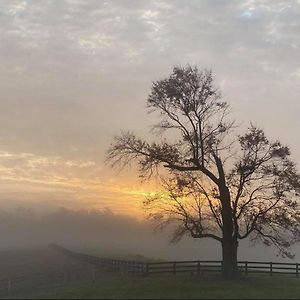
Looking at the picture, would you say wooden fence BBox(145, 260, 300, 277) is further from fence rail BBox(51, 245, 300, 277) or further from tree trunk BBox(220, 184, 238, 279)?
tree trunk BBox(220, 184, 238, 279)

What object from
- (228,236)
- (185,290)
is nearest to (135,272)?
(228,236)

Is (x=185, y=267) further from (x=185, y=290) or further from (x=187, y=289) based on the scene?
(x=185, y=290)

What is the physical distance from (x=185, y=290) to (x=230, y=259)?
9.06m

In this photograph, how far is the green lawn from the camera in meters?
27.8

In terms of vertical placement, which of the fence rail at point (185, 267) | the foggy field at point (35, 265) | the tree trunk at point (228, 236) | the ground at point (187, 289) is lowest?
the foggy field at point (35, 265)

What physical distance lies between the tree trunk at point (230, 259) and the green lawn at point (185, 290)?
41.7 inches

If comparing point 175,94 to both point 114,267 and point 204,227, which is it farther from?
point 114,267

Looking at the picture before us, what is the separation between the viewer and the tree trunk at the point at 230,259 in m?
37.2

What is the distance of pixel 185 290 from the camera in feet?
96.9

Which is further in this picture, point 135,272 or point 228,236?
point 135,272

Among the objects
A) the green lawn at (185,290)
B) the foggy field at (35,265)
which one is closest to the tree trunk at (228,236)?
the green lawn at (185,290)

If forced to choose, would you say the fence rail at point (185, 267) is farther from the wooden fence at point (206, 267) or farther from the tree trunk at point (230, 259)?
the tree trunk at point (230, 259)

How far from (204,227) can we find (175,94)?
10.9 metres

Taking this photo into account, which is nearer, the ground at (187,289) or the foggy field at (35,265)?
the ground at (187,289)
